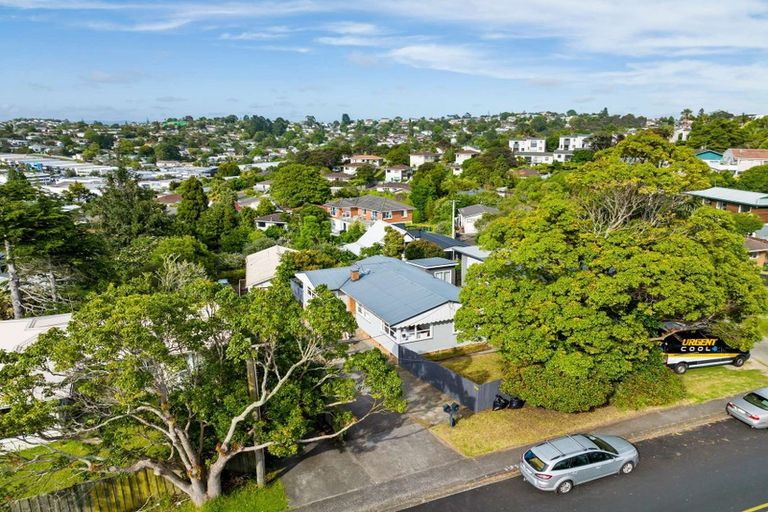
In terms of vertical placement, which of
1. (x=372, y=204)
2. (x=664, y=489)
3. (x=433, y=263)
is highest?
(x=372, y=204)

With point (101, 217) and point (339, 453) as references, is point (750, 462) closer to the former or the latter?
point (339, 453)

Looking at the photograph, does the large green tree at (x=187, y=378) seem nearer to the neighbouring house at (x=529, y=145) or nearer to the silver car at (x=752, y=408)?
the silver car at (x=752, y=408)

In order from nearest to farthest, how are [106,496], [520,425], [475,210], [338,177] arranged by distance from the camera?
[106,496] → [520,425] → [475,210] → [338,177]

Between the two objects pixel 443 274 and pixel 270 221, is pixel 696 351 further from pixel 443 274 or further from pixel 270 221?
pixel 270 221

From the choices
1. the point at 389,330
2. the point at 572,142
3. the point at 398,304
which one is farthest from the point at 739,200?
the point at 572,142

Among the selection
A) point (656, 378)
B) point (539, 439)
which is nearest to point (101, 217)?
point (539, 439)
